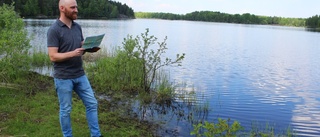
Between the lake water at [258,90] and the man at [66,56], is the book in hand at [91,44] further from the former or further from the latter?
the lake water at [258,90]

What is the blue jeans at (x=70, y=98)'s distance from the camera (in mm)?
4430

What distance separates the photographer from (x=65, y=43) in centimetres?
429

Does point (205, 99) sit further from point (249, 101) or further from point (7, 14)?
point (7, 14)

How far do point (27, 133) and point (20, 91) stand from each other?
11.5 ft

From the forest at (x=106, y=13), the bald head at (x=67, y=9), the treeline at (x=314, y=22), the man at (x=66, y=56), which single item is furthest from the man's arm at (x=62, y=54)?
the treeline at (x=314, y=22)

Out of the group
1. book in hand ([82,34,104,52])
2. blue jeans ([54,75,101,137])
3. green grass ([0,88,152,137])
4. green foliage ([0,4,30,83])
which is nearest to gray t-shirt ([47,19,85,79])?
blue jeans ([54,75,101,137])

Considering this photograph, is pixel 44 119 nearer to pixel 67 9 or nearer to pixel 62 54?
pixel 62 54

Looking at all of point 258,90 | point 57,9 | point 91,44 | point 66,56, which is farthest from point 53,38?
point 57,9

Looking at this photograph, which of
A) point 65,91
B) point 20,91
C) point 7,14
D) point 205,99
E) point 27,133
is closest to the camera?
point 65,91

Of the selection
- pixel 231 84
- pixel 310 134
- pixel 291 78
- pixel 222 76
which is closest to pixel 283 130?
pixel 310 134

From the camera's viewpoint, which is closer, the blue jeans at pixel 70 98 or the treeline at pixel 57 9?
the blue jeans at pixel 70 98

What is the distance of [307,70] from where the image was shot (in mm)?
18625

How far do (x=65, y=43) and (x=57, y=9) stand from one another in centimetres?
9366

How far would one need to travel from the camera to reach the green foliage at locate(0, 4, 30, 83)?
9047 mm
